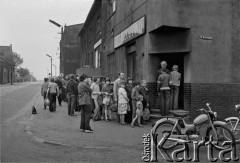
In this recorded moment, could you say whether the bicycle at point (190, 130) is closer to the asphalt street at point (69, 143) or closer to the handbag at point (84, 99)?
the asphalt street at point (69, 143)

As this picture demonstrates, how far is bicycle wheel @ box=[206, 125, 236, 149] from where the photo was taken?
23.7 feet

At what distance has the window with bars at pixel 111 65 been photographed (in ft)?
64.8

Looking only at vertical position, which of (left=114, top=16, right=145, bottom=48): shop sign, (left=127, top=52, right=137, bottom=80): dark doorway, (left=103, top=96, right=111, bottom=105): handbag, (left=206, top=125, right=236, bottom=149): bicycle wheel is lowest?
(left=206, top=125, right=236, bottom=149): bicycle wheel

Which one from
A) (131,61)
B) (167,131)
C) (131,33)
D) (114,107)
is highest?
(131,33)

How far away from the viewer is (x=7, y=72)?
3091 inches

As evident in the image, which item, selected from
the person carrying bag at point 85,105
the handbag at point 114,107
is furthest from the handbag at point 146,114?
the person carrying bag at point 85,105

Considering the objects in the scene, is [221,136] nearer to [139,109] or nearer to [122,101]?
[139,109]

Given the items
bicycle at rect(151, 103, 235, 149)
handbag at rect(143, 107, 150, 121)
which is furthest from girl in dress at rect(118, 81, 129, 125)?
bicycle at rect(151, 103, 235, 149)

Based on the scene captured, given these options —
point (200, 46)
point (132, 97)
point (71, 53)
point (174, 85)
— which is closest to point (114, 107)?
point (132, 97)

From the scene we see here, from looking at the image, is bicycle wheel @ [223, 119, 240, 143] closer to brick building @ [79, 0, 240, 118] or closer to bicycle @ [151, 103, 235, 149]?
bicycle @ [151, 103, 235, 149]

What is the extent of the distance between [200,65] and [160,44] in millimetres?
1790

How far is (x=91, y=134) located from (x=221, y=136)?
12.2 ft

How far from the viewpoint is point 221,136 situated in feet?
24.3

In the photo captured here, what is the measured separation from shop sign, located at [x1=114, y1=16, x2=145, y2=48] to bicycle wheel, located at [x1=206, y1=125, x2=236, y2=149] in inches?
258
